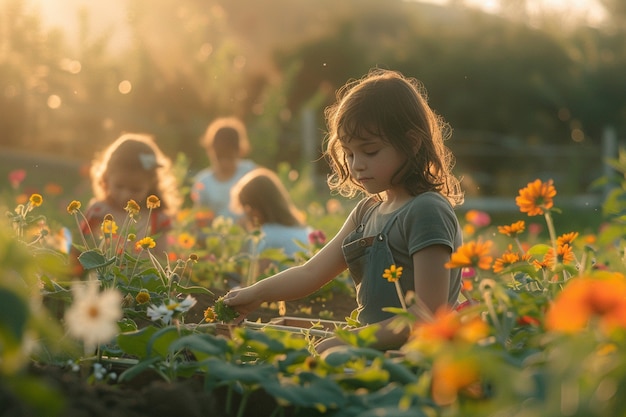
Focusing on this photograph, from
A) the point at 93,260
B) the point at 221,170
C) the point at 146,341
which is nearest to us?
the point at 146,341

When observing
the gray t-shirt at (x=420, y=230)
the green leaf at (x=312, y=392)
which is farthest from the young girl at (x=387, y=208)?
the green leaf at (x=312, y=392)

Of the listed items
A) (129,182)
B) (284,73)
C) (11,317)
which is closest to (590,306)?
→ (11,317)

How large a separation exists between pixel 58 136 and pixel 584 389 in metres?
10.9

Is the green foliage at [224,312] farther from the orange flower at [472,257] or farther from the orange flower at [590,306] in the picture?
the orange flower at [590,306]

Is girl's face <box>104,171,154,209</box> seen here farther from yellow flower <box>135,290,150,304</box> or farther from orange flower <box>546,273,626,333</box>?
orange flower <box>546,273,626,333</box>

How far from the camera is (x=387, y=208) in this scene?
101 inches

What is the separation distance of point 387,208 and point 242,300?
482 millimetres

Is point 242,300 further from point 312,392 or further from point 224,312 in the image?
point 312,392

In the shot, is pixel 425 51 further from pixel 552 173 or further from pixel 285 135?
pixel 285 135

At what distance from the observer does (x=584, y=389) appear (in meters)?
1.16

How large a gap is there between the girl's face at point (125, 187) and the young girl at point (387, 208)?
90.6 inches

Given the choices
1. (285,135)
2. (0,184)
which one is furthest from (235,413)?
(285,135)

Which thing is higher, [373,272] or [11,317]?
[373,272]

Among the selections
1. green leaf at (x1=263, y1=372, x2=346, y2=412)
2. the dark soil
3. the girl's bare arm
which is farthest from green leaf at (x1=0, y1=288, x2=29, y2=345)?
the girl's bare arm
